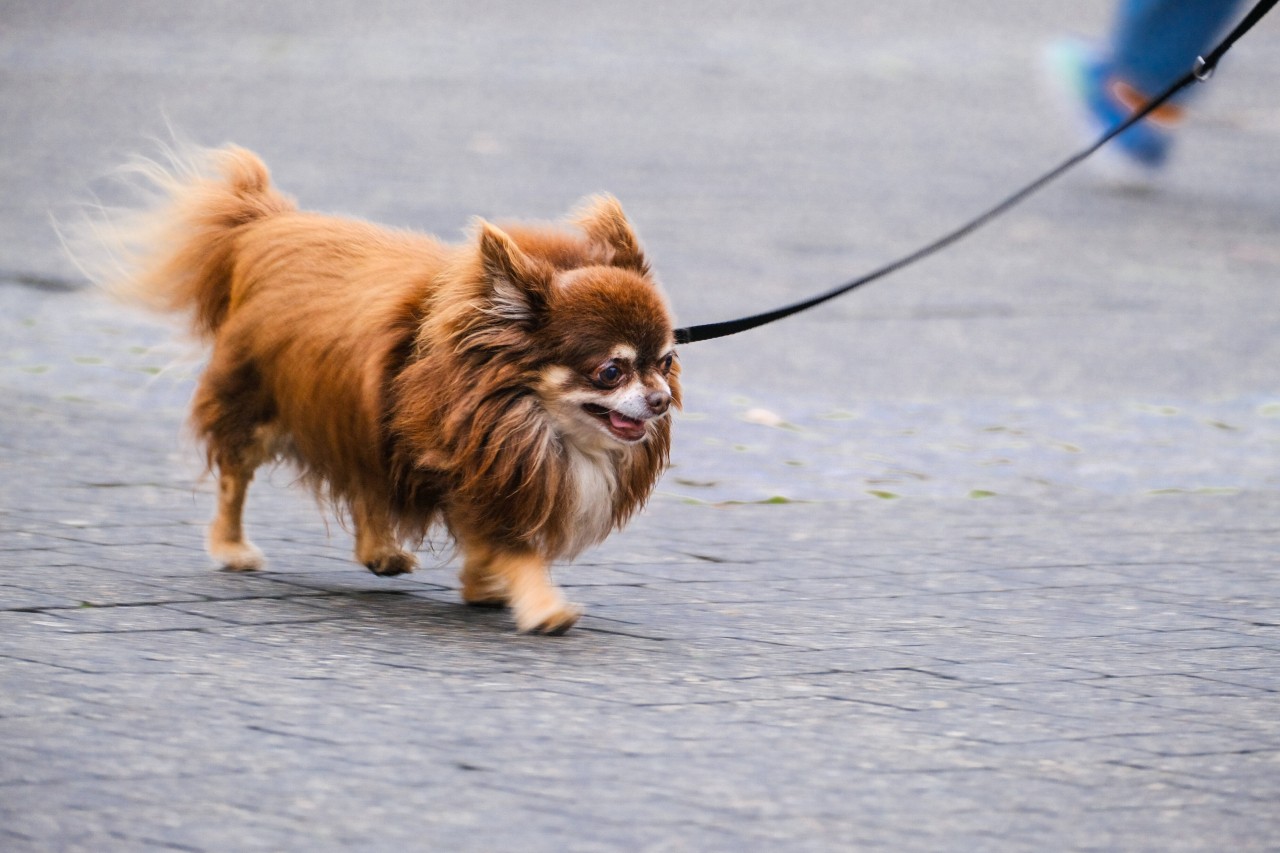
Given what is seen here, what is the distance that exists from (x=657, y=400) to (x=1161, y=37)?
9.31 meters

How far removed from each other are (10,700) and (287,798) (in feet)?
2.80

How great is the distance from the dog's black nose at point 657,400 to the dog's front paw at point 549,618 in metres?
0.59

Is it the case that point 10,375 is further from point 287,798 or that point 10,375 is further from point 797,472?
point 287,798

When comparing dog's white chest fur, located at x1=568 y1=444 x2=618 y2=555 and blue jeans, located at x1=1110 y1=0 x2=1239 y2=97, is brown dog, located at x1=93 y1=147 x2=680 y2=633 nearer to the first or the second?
dog's white chest fur, located at x1=568 y1=444 x2=618 y2=555

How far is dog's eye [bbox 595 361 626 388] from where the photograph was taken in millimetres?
4301

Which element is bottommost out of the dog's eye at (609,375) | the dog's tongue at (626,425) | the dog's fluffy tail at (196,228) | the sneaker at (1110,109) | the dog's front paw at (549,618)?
the dog's front paw at (549,618)

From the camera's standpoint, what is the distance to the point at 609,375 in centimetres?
431

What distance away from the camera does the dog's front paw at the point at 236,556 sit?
5.07m

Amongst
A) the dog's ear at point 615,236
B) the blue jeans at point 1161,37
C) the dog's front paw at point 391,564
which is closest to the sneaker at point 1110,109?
the blue jeans at point 1161,37

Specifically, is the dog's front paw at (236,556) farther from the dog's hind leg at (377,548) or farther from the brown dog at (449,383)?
the dog's hind leg at (377,548)

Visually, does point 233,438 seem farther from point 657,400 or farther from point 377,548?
point 657,400

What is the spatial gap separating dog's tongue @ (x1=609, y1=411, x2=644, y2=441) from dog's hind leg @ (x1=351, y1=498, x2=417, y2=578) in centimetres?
87

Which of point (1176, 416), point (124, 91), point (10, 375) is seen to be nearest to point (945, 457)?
point (1176, 416)

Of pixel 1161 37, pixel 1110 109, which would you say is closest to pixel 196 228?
pixel 1161 37
